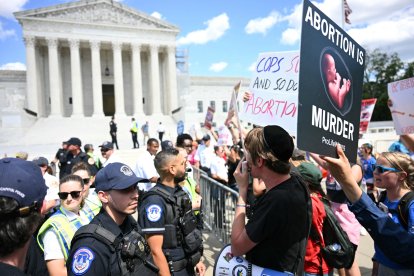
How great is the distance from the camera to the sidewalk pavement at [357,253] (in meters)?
4.88

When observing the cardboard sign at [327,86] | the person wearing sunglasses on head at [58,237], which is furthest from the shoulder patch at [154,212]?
the cardboard sign at [327,86]

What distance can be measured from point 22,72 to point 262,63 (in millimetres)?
42456

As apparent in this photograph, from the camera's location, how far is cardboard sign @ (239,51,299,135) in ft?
10.0

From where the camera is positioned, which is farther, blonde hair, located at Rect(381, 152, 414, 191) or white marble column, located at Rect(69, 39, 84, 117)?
white marble column, located at Rect(69, 39, 84, 117)

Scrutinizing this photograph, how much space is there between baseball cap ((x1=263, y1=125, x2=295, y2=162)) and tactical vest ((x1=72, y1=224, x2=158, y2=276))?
1.11 metres

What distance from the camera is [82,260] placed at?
1.90m

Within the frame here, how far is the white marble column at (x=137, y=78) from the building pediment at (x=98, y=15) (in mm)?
2969

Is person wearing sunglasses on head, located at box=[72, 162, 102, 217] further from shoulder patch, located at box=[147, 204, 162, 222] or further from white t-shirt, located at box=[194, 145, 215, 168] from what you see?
white t-shirt, located at box=[194, 145, 215, 168]

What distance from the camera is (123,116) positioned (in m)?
37.6

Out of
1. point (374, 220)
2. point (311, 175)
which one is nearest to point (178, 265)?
point (311, 175)

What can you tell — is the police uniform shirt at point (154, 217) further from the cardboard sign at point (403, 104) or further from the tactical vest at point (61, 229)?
the cardboard sign at point (403, 104)

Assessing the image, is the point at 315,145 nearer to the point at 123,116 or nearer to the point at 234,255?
the point at 234,255

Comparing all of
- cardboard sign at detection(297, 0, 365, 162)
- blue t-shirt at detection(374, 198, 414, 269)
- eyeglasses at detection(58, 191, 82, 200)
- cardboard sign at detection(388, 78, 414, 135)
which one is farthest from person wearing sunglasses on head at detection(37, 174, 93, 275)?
cardboard sign at detection(388, 78, 414, 135)

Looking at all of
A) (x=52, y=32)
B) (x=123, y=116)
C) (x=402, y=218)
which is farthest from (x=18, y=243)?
(x=52, y=32)
